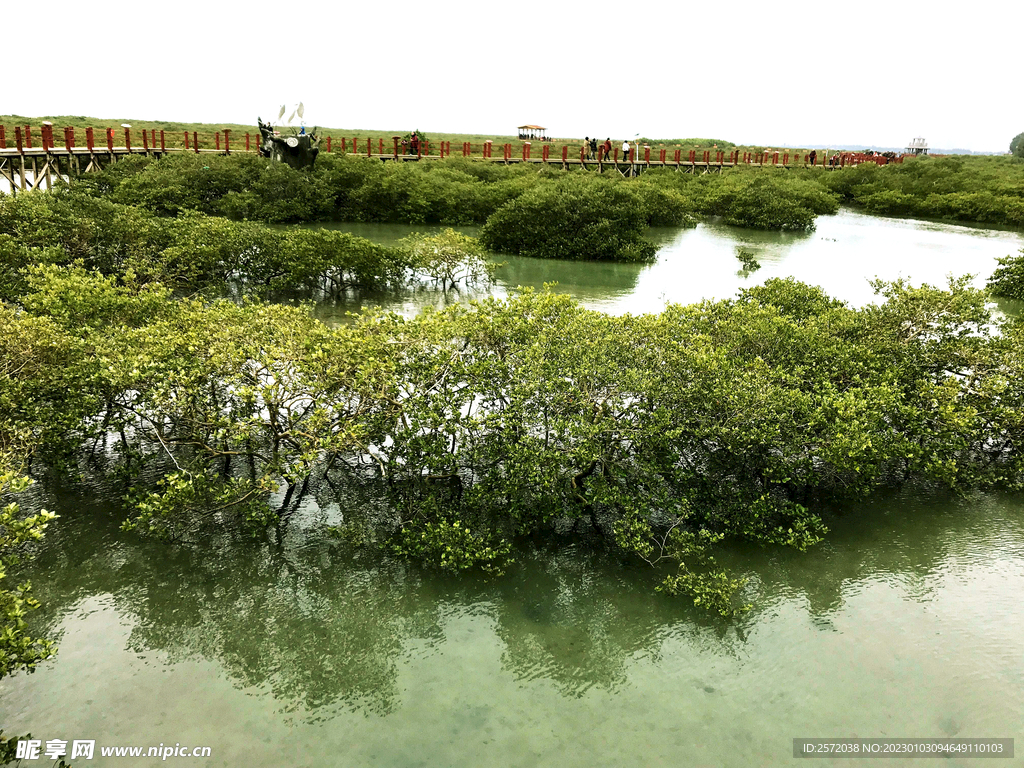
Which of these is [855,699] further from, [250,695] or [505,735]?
[250,695]

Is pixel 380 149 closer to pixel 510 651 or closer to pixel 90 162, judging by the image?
pixel 90 162

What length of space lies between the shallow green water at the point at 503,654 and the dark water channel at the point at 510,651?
0.02m

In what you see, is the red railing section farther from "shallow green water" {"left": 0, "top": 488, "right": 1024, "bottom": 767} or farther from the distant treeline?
"shallow green water" {"left": 0, "top": 488, "right": 1024, "bottom": 767}

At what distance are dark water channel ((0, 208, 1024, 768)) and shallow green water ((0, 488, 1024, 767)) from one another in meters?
0.02

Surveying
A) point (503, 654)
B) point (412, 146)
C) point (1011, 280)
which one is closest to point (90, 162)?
point (412, 146)

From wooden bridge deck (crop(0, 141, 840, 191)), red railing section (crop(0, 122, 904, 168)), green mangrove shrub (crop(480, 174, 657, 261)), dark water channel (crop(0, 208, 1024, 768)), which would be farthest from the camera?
red railing section (crop(0, 122, 904, 168))

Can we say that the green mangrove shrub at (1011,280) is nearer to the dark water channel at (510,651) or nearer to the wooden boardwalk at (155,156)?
the dark water channel at (510,651)

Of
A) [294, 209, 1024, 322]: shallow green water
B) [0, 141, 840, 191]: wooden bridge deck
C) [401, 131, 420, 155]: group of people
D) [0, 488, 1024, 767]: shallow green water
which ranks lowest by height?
[0, 488, 1024, 767]: shallow green water

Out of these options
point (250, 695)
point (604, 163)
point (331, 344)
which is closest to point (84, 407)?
point (331, 344)

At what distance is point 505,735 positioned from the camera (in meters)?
4.44

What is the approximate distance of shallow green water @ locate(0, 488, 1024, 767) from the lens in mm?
4406

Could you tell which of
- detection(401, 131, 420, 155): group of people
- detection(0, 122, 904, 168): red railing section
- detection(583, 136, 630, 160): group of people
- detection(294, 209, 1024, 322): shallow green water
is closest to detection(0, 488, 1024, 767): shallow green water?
detection(294, 209, 1024, 322): shallow green water

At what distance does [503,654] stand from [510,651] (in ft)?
0.20

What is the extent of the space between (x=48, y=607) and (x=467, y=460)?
11.6ft
